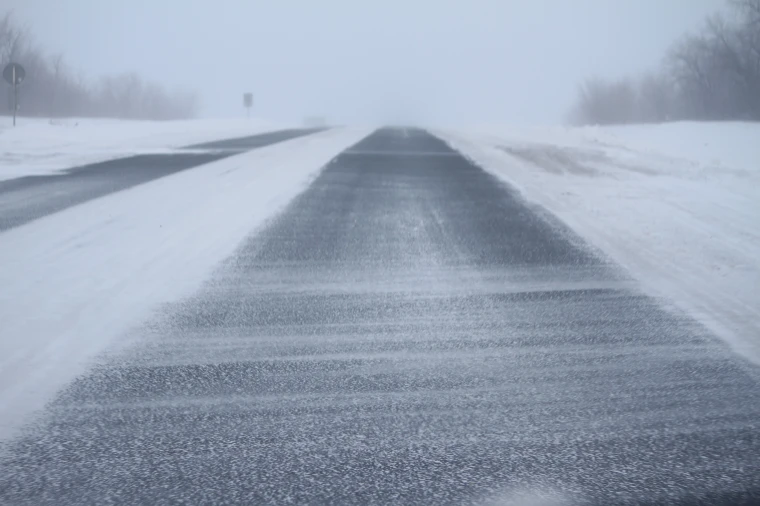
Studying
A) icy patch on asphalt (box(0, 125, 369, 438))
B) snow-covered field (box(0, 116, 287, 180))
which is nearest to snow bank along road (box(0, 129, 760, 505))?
icy patch on asphalt (box(0, 125, 369, 438))

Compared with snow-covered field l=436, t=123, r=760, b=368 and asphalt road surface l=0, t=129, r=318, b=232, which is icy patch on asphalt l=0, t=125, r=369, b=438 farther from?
snow-covered field l=436, t=123, r=760, b=368

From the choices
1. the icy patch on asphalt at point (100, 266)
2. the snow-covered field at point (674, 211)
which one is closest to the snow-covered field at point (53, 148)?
the icy patch on asphalt at point (100, 266)

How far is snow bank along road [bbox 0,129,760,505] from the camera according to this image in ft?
12.6

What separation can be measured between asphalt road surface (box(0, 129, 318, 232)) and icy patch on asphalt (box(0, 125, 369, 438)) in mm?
398

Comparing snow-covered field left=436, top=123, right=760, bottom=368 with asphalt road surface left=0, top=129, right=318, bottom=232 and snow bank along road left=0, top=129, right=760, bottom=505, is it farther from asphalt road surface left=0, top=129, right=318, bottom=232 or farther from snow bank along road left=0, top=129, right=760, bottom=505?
asphalt road surface left=0, top=129, right=318, bottom=232

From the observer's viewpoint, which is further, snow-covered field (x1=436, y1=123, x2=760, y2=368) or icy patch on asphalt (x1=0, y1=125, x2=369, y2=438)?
snow-covered field (x1=436, y1=123, x2=760, y2=368)

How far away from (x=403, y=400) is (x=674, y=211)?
344 inches

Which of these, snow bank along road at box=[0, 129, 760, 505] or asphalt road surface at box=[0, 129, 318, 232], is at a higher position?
asphalt road surface at box=[0, 129, 318, 232]

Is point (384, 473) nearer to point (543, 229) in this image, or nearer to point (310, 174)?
point (543, 229)

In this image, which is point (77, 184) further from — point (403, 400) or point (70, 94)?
point (70, 94)

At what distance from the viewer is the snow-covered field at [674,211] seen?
7359 millimetres

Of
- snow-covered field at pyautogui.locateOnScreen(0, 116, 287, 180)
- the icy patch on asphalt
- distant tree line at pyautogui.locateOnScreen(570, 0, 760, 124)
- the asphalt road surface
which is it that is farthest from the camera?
distant tree line at pyautogui.locateOnScreen(570, 0, 760, 124)

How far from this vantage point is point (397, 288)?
7.67 meters

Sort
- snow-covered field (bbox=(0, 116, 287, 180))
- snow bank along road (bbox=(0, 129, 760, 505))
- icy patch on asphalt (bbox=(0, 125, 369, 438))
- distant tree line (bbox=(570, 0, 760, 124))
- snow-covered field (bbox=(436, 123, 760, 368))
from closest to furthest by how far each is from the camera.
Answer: snow bank along road (bbox=(0, 129, 760, 505)) < icy patch on asphalt (bbox=(0, 125, 369, 438)) < snow-covered field (bbox=(436, 123, 760, 368)) < snow-covered field (bbox=(0, 116, 287, 180)) < distant tree line (bbox=(570, 0, 760, 124))
